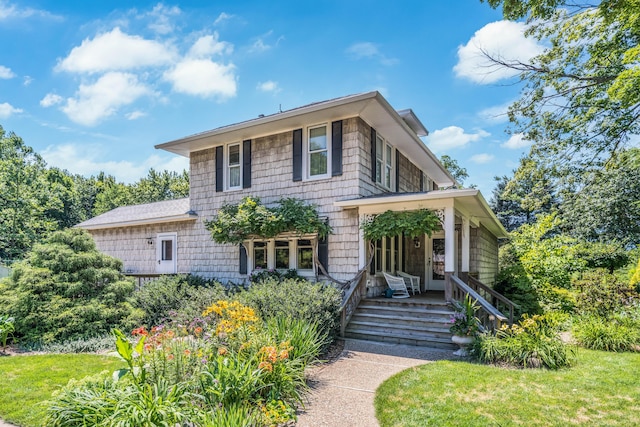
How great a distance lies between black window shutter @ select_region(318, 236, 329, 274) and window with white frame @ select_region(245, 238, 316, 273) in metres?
0.24

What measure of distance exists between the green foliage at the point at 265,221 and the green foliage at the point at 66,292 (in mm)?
2808

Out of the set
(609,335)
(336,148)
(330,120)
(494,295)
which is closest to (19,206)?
(330,120)

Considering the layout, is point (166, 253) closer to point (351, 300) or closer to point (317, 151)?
point (317, 151)

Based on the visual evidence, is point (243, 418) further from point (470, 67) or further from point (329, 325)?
point (470, 67)

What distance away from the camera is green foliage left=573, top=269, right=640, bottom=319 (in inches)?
368

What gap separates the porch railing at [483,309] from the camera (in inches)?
261

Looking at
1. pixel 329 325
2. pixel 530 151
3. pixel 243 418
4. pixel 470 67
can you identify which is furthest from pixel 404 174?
pixel 243 418

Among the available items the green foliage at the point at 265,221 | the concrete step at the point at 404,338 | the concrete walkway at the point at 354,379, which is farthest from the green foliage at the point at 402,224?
the concrete walkway at the point at 354,379

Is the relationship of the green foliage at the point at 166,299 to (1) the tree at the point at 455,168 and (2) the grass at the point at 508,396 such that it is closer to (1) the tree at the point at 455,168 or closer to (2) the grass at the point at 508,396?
(2) the grass at the point at 508,396

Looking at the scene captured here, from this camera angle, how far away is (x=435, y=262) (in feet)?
43.0

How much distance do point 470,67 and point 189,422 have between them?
872 centimetres

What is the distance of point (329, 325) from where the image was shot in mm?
6926

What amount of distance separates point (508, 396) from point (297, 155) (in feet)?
25.2

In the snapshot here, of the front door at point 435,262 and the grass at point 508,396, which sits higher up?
the front door at point 435,262
